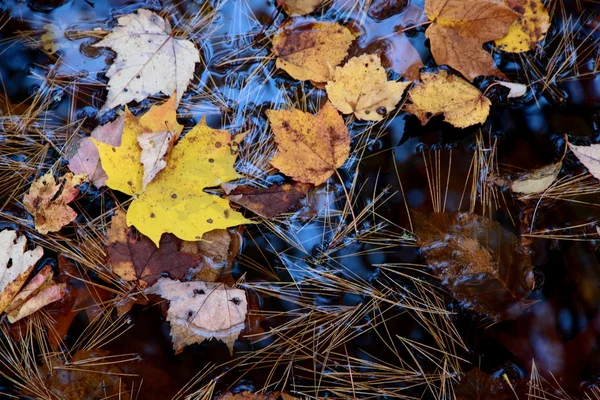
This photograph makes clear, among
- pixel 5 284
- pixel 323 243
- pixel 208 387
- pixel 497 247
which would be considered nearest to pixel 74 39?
pixel 5 284

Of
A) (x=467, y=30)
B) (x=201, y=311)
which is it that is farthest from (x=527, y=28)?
(x=201, y=311)

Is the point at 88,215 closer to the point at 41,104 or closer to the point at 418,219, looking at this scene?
the point at 41,104

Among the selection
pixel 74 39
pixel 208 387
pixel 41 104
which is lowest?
pixel 208 387

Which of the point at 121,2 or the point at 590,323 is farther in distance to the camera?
the point at 121,2

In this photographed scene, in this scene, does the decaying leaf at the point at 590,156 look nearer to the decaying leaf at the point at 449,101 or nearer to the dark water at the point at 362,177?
the dark water at the point at 362,177

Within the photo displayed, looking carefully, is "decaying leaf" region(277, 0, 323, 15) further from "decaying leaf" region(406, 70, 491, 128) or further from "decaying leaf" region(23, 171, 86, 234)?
"decaying leaf" region(23, 171, 86, 234)

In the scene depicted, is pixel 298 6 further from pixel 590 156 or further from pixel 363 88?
pixel 590 156

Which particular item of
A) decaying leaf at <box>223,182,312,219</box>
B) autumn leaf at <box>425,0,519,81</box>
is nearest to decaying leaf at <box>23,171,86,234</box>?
decaying leaf at <box>223,182,312,219</box>
